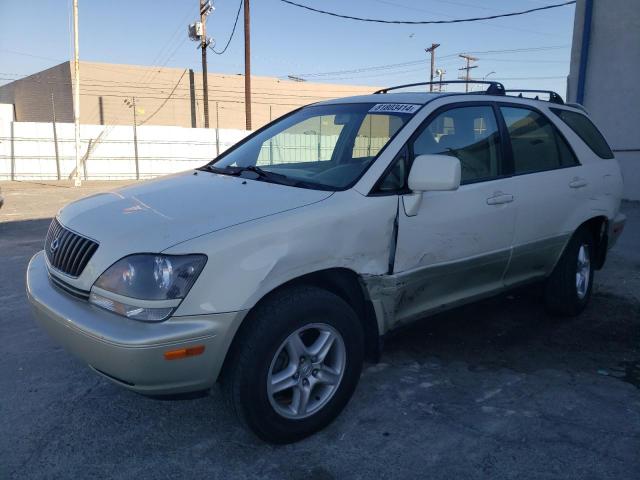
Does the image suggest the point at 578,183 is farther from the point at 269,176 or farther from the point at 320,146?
the point at 269,176

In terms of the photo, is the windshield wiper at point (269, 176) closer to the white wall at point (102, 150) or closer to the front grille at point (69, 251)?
the front grille at point (69, 251)

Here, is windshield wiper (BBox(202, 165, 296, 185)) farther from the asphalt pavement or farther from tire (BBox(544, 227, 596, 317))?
tire (BBox(544, 227, 596, 317))

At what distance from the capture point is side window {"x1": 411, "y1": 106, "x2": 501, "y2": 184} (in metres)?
3.32

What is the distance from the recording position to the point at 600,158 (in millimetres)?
4543

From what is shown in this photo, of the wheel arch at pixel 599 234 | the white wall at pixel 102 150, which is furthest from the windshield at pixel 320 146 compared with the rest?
A: the white wall at pixel 102 150

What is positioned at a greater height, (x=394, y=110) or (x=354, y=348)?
(x=394, y=110)

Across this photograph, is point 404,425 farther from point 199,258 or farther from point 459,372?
point 199,258

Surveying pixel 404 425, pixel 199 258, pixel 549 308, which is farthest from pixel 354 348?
pixel 549 308

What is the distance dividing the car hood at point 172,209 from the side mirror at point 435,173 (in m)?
0.50

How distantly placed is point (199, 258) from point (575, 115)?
3726 millimetres

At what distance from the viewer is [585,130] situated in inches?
181

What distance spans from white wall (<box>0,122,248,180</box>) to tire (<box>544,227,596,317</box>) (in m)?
18.2

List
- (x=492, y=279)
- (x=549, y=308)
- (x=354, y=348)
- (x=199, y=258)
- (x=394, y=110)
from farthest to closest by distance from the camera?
(x=549, y=308) → (x=492, y=279) → (x=394, y=110) → (x=354, y=348) → (x=199, y=258)

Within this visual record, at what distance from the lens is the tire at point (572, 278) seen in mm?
4309
